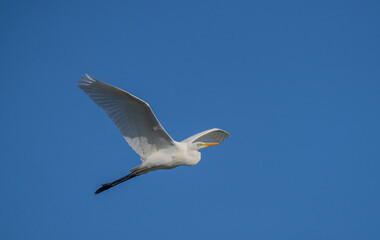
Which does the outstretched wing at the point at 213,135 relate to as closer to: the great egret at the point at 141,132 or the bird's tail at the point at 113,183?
the great egret at the point at 141,132

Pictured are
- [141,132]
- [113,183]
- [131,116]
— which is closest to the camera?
[131,116]

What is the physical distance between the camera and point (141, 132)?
9.25m

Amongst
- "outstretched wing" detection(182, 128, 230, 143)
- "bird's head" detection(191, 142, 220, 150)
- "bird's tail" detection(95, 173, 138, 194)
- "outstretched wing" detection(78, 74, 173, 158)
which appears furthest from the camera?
"outstretched wing" detection(182, 128, 230, 143)

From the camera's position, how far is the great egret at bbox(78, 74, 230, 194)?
27.4ft

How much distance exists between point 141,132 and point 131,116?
1.75 ft

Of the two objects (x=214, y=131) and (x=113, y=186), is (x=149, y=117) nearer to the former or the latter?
(x=113, y=186)

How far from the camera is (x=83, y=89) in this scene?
828 cm

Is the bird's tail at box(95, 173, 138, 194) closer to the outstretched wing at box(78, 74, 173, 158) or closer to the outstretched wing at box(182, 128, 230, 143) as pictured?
the outstretched wing at box(78, 74, 173, 158)

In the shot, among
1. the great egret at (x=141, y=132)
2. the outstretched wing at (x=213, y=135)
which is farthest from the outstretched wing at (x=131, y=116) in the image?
the outstretched wing at (x=213, y=135)

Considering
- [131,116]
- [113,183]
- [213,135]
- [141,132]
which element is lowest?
[113,183]

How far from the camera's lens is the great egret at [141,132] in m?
8.35

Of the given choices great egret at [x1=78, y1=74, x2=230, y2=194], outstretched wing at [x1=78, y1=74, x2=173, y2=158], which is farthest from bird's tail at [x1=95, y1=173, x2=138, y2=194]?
outstretched wing at [x1=78, y1=74, x2=173, y2=158]

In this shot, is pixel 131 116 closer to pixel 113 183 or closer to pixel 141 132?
pixel 141 132

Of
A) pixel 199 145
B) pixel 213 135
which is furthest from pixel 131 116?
pixel 213 135
